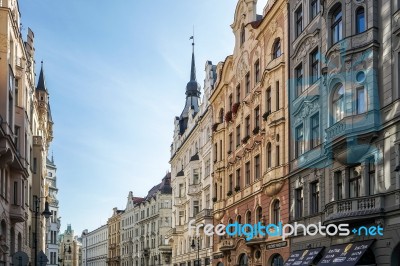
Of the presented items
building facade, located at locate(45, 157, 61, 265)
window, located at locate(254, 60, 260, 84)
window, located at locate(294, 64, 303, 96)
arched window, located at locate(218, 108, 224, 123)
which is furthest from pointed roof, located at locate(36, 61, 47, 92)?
window, located at locate(294, 64, 303, 96)

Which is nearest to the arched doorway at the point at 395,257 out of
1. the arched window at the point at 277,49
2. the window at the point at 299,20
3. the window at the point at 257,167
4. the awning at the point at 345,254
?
the awning at the point at 345,254

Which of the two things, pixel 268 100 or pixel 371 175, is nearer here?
pixel 371 175

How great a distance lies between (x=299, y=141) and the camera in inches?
1270

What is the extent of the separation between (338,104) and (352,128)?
102 inches

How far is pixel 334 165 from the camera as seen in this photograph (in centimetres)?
2689

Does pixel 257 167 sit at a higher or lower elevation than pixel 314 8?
lower

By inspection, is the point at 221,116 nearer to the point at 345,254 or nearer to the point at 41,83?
the point at 41,83

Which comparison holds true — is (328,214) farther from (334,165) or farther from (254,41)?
(254,41)

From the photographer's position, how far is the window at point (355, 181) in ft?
81.9

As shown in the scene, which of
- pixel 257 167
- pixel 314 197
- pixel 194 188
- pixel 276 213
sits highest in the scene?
pixel 257 167

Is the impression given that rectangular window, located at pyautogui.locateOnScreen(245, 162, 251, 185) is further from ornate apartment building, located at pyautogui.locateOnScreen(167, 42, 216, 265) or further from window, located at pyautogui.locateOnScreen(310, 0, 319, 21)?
window, located at pyautogui.locateOnScreen(310, 0, 319, 21)

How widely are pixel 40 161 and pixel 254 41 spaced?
2185 cm

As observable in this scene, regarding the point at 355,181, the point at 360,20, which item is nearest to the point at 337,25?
the point at 360,20

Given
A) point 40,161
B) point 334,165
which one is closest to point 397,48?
point 334,165
